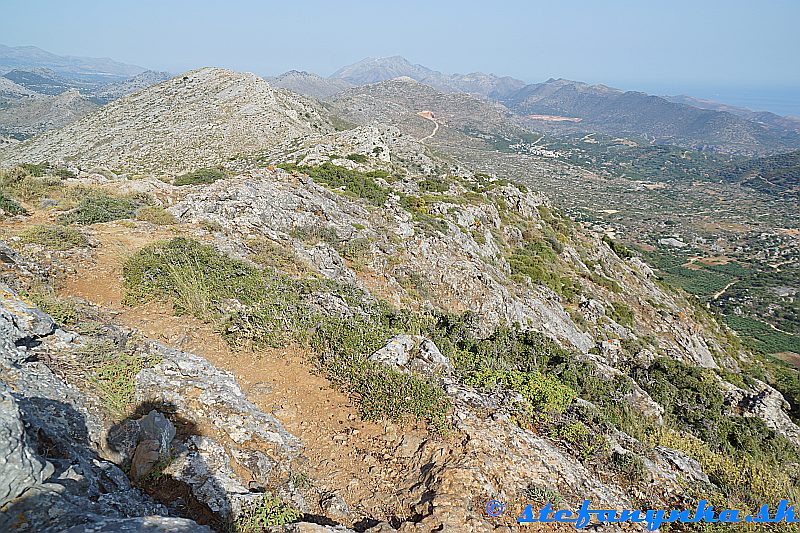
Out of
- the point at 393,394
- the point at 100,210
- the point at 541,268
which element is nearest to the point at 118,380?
the point at 393,394

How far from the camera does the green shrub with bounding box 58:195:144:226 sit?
46.2 feet

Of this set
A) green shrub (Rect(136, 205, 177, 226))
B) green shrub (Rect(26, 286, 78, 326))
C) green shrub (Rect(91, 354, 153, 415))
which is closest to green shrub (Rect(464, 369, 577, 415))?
green shrub (Rect(91, 354, 153, 415))

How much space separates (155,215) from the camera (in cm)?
1484

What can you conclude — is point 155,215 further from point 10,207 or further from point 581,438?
point 581,438

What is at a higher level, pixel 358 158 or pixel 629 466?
pixel 358 158

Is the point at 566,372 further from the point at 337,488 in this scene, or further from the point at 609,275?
the point at 609,275

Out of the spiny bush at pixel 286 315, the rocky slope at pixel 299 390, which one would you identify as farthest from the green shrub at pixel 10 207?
the spiny bush at pixel 286 315

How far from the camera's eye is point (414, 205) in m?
26.3

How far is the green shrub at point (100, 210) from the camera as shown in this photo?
14078 millimetres

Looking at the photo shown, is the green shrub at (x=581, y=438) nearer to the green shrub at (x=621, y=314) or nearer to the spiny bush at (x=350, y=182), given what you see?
the spiny bush at (x=350, y=182)

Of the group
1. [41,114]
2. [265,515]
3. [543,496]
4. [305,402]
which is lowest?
[543,496]

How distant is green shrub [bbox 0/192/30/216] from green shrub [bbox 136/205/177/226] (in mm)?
3542

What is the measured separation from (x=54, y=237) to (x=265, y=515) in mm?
10414

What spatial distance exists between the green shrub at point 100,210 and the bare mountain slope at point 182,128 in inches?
1076
